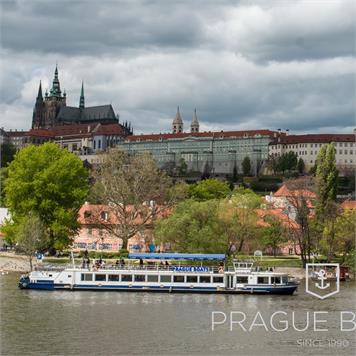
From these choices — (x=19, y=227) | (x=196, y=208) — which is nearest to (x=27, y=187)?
(x=19, y=227)

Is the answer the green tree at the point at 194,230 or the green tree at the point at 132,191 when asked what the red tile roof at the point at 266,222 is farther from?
the green tree at the point at 194,230

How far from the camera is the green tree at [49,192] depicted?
69500mm

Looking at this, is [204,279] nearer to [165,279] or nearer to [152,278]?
[165,279]

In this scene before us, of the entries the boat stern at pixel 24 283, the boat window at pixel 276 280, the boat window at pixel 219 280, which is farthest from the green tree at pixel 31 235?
the boat window at pixel 276 280

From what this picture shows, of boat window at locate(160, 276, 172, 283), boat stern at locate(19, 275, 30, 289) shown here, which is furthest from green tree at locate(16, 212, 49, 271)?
boat window at locate(160, 276, 172, 283)

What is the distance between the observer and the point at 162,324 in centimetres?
3884

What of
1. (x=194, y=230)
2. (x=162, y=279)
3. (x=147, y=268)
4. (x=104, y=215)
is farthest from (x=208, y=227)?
(x=104, y=215)

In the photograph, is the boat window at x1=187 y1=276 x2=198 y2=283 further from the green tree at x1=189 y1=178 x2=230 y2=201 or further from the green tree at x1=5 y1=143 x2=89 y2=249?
the green tree at x1=189 y1=178 x2=230 y2=201

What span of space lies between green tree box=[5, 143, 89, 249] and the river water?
17657mm

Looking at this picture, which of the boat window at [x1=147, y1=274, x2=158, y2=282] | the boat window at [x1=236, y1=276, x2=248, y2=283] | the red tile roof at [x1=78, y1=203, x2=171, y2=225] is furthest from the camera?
the red tile roof at [x1=78, y1=203, x2=171, y2=225]

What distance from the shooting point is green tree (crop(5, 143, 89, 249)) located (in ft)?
228

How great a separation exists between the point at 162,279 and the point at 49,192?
19.4 meters

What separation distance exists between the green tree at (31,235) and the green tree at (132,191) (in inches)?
261

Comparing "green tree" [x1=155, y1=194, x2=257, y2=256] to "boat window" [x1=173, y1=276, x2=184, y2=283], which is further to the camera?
"green tree" [x1=155, y1=194, x2=257, y2=256]
